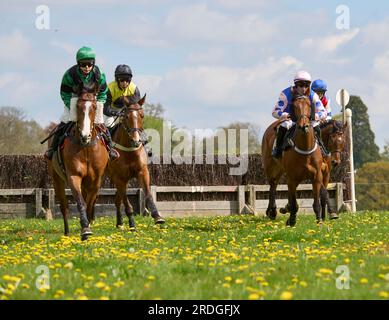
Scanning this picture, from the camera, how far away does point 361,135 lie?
106 metres

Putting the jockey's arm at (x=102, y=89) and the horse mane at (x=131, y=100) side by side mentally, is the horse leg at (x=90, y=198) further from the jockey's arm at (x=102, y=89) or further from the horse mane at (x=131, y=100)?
the horse mane at (x=131, y=100)

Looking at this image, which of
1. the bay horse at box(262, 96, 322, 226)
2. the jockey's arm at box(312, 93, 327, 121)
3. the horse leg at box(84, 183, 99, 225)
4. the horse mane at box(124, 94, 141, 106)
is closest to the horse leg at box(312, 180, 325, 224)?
the bay horse at box(262, 96, 322, 226)

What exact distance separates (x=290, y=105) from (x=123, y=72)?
3.76m

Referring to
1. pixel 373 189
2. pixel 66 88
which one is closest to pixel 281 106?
pixel 66 88

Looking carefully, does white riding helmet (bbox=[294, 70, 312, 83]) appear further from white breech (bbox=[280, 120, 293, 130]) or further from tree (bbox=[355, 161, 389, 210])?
tree (bbox=[355, 161, 389, 210])

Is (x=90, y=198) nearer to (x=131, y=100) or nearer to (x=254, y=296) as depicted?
(x=131, y=100)

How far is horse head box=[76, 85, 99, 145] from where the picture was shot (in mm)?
13070

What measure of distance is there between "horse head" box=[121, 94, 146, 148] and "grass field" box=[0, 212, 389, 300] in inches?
114

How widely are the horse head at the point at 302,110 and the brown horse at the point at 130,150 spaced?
3.19 metres

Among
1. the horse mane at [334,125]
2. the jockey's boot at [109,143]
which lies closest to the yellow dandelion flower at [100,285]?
the jockey's boot at [109,143]

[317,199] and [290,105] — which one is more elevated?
[290,105]

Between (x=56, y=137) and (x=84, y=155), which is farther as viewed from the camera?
(x=56, y=137)

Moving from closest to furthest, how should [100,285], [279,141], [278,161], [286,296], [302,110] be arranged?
[286,296] < [100,285] < [302,110] < [279,141] < [278,161]
